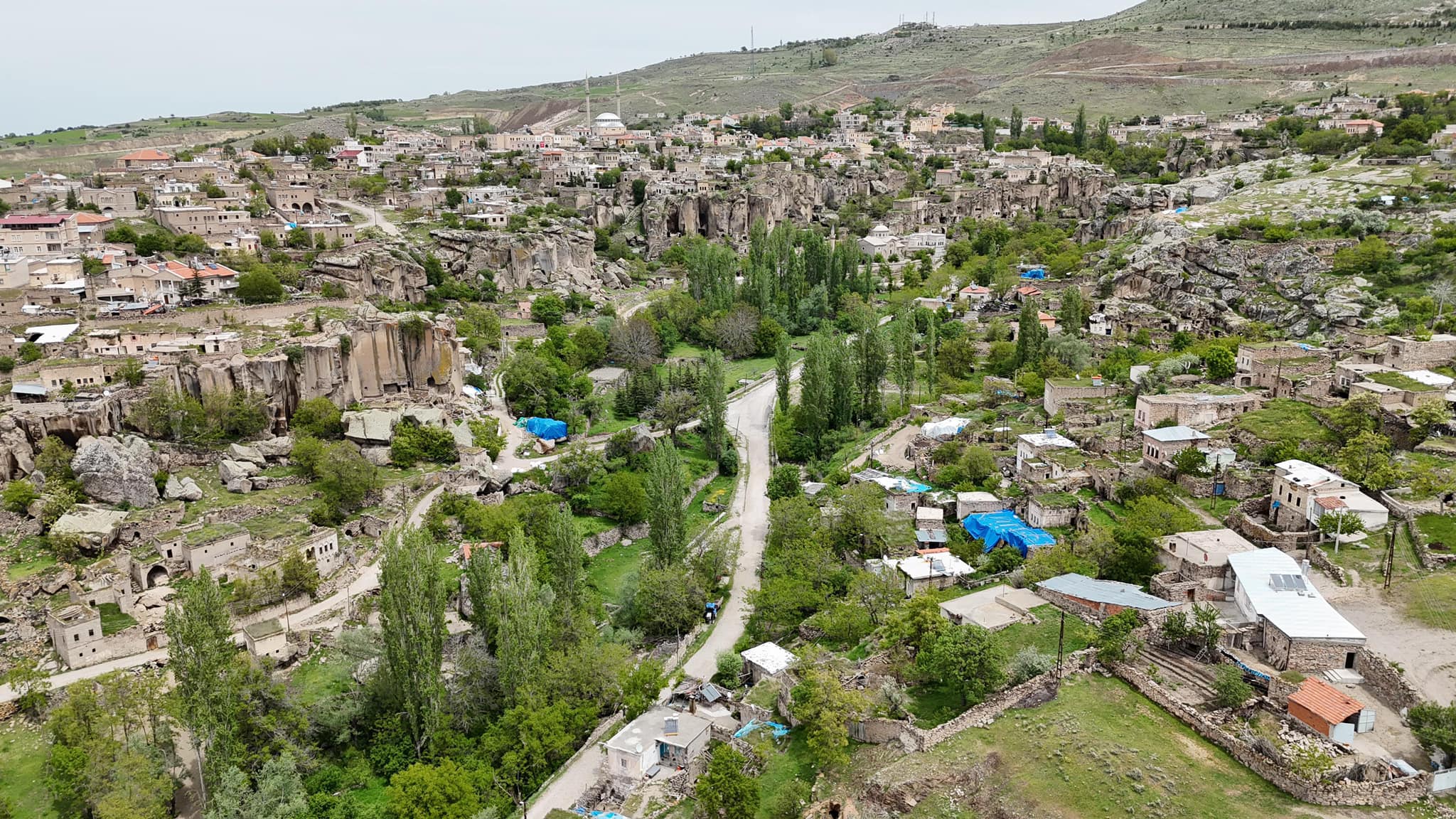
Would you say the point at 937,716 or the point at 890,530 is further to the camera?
the point at 890,530

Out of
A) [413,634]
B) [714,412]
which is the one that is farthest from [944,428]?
[413,634]

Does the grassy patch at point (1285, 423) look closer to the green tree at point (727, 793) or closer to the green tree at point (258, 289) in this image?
the green tree at point (727, 793)

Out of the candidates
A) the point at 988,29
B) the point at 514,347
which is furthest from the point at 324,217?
the point at 988,29

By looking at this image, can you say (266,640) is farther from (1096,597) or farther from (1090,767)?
(1096,597)

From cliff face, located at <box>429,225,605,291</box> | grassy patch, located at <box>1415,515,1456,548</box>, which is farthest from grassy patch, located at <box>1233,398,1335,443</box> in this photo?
cliff face, located at <box>429,225,605,291</box>

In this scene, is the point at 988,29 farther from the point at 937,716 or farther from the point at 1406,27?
the point at 937,716

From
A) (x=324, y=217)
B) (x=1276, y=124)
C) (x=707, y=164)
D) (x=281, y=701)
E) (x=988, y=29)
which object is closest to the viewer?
(x=281, y=701)

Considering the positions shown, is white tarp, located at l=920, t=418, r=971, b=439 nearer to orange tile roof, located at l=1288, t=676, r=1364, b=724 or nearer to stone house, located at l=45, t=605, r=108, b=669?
orange tile roof, located at l=1288, t=676, r=1364, b=724
